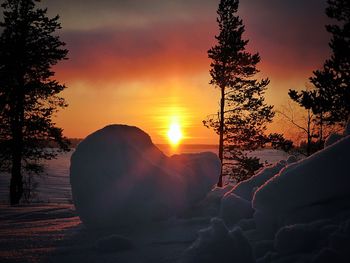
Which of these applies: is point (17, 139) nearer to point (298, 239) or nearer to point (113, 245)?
point (113, 245)

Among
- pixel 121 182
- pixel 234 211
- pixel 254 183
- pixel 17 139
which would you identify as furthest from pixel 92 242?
pixel 17 139

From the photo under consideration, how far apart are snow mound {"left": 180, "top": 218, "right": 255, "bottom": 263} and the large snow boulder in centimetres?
280

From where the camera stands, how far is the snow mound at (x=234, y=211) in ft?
19.1

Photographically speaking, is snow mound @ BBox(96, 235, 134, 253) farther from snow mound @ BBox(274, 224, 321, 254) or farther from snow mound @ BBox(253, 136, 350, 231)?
snow mound @ BBox(274, 224, 321, 254)

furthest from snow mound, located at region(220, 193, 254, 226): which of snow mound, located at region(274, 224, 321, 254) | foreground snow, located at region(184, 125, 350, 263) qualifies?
snow mound, located at region(274, 224, 321, 254)

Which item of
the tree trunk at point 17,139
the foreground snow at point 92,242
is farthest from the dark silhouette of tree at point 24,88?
the foreground snow at point 92,242

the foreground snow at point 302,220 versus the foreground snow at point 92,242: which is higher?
the foreground snow at point 302,220

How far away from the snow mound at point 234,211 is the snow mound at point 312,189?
1.43 metres

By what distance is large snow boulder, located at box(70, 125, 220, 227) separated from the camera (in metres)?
6.47

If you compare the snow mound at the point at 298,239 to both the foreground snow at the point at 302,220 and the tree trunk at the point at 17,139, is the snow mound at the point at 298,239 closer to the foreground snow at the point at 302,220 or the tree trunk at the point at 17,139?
the foreground snow at the point at 302,220

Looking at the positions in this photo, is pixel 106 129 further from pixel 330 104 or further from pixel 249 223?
pixel 330 104

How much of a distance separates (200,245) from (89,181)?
3.32 metres

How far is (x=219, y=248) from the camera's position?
3814mm

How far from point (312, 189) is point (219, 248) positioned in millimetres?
1318
